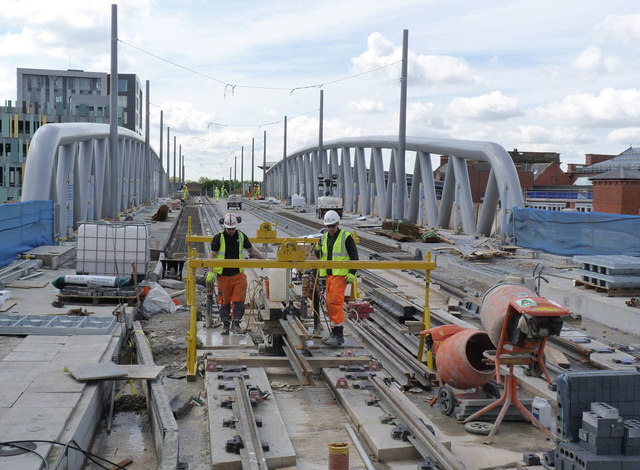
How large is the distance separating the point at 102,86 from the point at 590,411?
5586 inches

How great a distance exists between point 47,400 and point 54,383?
62 cm

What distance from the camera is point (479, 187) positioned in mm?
62188

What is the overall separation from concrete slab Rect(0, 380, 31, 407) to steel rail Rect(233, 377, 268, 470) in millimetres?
2121

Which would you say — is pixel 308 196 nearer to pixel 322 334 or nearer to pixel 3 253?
pixel 3 253

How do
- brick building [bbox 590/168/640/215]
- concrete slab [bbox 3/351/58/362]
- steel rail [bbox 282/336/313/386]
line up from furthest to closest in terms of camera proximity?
brick building [bbox 590/168/640/215]
steel rail [bbox 282/336/313/386]
concrete slab [bbox 3/351/58/362]

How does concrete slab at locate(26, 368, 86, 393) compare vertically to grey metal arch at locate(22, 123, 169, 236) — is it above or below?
below

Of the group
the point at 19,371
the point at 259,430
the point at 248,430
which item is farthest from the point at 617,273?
the point at 19,371

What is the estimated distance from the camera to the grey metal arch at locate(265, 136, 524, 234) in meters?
27.9

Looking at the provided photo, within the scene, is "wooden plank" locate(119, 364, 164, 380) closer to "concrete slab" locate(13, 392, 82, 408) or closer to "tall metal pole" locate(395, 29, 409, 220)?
"concrete slab" locate(13, 392, 82, 408)

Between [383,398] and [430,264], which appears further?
[430,264]

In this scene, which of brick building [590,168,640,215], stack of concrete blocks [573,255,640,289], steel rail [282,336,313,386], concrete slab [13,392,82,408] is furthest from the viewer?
brick building [590,168,640,215]

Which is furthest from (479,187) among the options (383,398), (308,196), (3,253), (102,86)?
(102,86)

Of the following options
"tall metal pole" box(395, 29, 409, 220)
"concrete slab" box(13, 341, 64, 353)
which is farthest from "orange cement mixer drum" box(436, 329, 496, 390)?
"tall metal pole" box(395, 29, 409, 220)

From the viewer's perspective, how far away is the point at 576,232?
21.6 m
